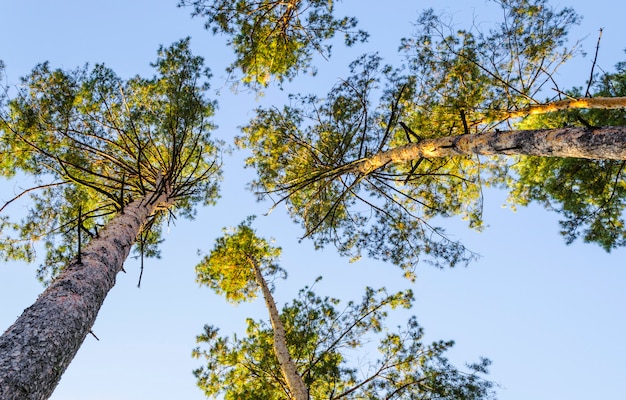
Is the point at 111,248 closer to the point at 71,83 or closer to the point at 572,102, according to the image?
the point at 71,83

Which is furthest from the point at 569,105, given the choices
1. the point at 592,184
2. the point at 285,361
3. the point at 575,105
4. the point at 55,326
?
the point at 55,326

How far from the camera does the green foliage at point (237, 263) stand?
9555 mm

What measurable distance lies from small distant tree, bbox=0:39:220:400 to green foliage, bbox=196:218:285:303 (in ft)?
4.91

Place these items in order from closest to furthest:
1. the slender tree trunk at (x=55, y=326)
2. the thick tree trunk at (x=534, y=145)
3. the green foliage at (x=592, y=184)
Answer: the slender tree trunk at (x=55, y=326) → the thick tree trunk at (x=534, y=145) → the green foliage at (x=592, y=184)

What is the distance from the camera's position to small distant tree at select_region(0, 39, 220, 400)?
8.93ft

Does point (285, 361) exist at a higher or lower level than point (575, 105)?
lower

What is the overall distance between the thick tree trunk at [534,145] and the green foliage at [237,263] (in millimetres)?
4181

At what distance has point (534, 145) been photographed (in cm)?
469

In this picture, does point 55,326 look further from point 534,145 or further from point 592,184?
point 592,184

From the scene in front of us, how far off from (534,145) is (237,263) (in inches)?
279

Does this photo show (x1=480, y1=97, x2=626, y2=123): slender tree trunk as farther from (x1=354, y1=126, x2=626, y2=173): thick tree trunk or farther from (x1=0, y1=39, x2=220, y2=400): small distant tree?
(x1=0, y1=39, x2=220, y2=400): small distant tree

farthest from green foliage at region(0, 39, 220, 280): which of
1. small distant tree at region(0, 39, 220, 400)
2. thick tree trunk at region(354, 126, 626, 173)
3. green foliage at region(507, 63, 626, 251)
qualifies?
green foliage at region(507, 63, 626, 251)

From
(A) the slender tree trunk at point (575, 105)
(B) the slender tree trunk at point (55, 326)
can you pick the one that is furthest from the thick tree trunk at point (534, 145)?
(B) the slender tree trunk at point (55, 326)

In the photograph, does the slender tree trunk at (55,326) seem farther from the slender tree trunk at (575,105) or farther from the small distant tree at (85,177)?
the slender tree trunk at (575,105)
